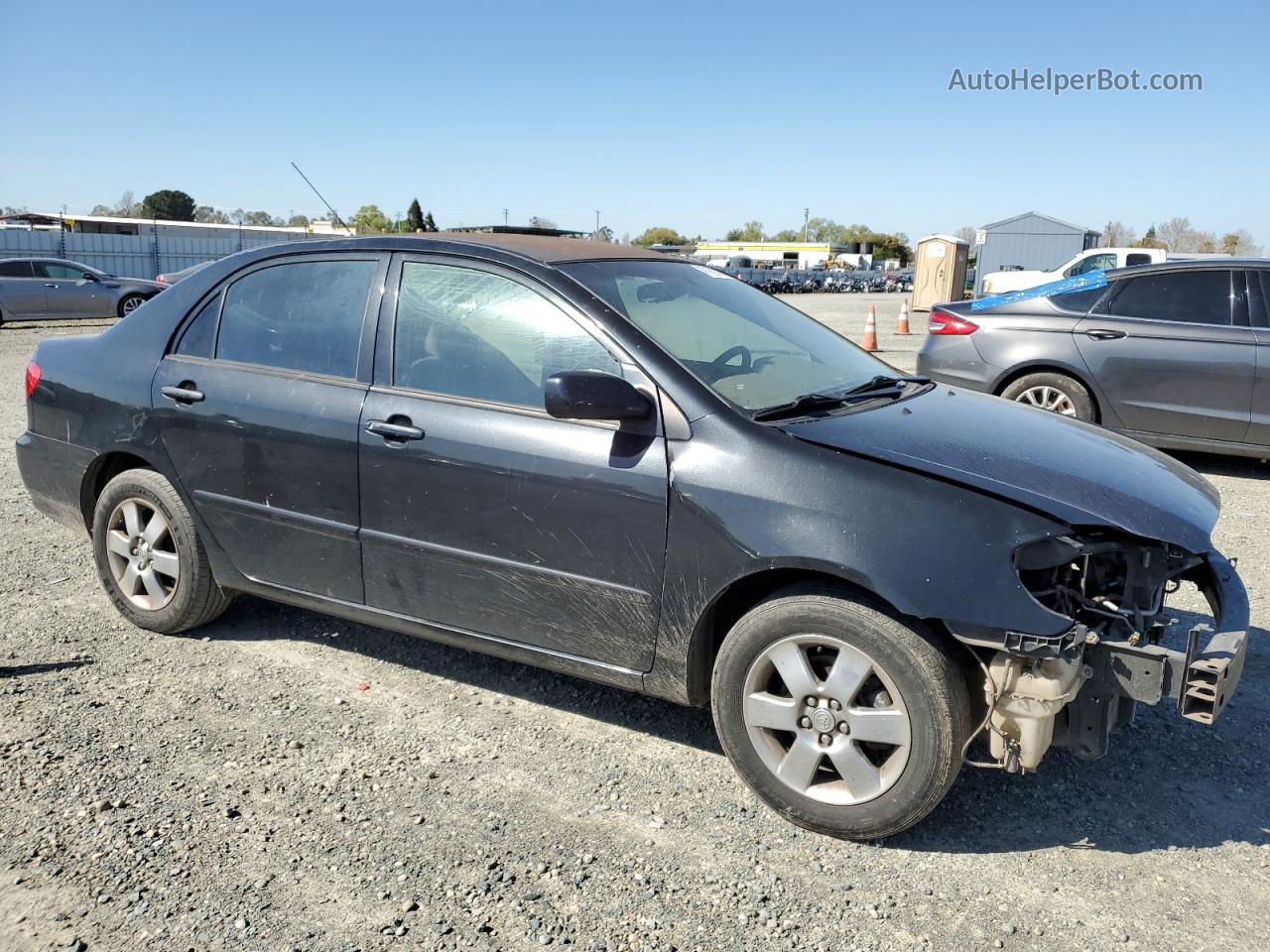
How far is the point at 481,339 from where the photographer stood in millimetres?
3590

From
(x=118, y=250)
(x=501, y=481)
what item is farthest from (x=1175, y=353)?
(x=118, y=250)

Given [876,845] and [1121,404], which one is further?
[1121,404]

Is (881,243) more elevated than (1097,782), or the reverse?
(881,243)

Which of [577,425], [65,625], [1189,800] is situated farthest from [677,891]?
[65,625]

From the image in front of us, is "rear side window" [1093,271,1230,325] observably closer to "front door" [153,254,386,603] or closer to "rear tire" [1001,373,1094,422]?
"rear tire" [1001,373,1094,422]

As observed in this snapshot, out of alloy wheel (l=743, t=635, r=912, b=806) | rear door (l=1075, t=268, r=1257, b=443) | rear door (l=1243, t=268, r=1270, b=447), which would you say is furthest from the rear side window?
alloy wheel (l=743, t=635, r=912, b=806)

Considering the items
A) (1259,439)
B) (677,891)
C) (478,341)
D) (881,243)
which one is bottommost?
(677,891)

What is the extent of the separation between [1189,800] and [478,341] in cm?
274

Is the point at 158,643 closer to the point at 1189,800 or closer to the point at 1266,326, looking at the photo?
the point at 1189,800

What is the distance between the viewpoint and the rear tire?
25.7 ft

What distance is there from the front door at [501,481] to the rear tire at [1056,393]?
538 cm

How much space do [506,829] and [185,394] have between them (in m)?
2.24

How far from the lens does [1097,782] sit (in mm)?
3373

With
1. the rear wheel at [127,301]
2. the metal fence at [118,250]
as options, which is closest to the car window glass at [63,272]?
the rear wheel at [127,301]
